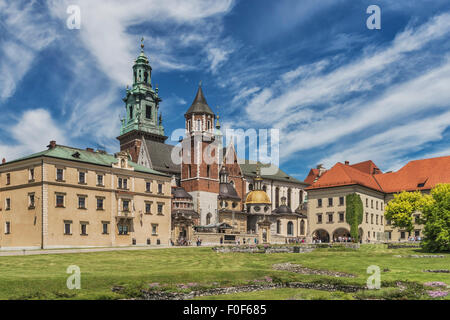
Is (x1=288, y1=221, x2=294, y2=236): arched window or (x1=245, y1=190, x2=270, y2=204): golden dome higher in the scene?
(x1=245, y1=190, x2=270, y2=204): golden dome

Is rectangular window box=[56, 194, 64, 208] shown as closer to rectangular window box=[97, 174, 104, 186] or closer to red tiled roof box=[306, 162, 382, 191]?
rectangular window box=[97, 174, 104, 186]

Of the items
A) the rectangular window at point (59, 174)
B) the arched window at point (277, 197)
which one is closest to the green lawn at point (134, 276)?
the rectangular window at point (59, 174)

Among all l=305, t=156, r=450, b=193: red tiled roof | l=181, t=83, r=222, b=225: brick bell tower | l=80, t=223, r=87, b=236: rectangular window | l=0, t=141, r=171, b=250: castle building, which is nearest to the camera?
l=0, t=141, r=171, b=250: castle building

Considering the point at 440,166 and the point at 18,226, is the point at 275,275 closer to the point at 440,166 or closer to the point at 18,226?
the point at 18,226

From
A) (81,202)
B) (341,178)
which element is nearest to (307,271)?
(81,202)

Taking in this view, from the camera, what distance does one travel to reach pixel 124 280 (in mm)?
25328

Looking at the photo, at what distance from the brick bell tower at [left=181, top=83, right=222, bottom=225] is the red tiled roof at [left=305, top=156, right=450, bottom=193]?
21.0m

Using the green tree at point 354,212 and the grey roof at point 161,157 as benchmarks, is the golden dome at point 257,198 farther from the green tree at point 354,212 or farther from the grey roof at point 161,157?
the green tree at point 354,212

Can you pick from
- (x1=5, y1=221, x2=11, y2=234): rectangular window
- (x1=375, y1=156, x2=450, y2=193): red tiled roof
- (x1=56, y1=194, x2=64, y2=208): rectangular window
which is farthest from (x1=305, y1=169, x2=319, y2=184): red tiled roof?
(x1=5, y1=221, x2=11, y2=234): rectangular window

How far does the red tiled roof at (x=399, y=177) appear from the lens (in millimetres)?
78806

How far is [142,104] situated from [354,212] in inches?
2432

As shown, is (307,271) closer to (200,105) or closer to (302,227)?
(200,105)

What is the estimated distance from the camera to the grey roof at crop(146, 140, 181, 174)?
94812 millimetres
